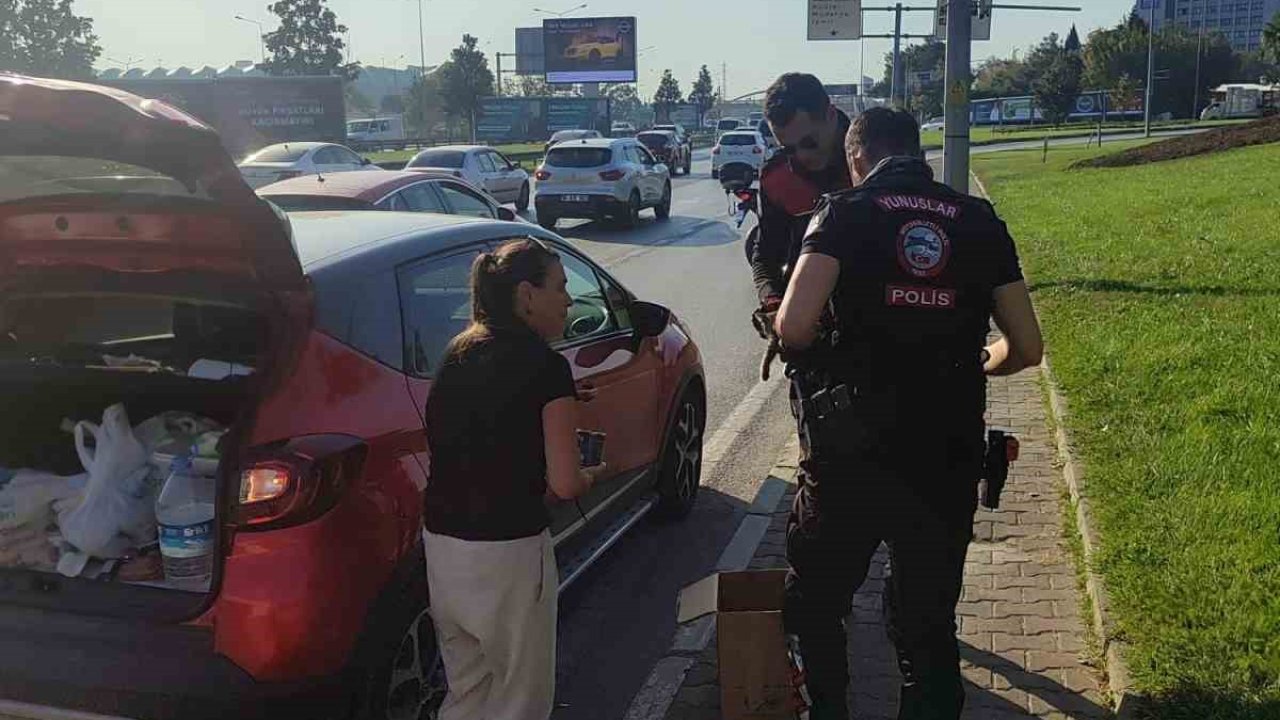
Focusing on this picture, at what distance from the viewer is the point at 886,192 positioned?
9.82 ft

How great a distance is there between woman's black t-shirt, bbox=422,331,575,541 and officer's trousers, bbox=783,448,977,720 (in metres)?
0.78

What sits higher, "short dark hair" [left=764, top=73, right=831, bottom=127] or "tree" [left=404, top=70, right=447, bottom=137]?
"tree" [left=404, top=70, right=447, bottom=137]

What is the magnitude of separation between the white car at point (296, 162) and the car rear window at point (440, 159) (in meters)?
1.10

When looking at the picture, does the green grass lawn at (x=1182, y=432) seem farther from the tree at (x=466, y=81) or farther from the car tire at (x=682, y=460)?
the tree at (x=466, y=81)

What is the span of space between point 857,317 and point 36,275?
257cm

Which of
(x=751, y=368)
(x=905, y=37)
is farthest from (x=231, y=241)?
(x=905, y=37)

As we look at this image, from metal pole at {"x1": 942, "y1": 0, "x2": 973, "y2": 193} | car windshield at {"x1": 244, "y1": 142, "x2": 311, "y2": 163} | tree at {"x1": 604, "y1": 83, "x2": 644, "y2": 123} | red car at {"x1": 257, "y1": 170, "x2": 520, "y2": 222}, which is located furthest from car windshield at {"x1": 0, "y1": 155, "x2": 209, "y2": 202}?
tree at {"x1": 604, "y1": 83, "x2": 644, "y2": 123}

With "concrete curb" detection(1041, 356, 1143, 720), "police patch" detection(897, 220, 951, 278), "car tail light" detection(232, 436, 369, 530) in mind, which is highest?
"police patch" detection(897, 220, 951, 278)

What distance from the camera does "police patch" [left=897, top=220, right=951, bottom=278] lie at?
2.92 metres

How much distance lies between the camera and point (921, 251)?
293cm

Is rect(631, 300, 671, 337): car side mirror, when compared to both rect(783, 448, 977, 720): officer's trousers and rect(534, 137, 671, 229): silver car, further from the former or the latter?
rect(534, 137, 671, 229): silver car

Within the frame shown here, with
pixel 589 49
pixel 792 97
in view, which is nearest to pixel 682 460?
pixel 792 97

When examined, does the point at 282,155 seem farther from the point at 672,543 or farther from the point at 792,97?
the point at 792,97

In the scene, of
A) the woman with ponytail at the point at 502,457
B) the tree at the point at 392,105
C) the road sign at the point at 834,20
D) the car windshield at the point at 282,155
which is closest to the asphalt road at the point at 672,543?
the woman with ponytail at the point at 502,457
